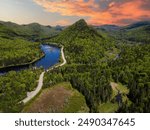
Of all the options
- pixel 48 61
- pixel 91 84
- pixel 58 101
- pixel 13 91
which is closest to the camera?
pixel 58 101

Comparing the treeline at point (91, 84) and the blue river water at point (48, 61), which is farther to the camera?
the blue river water at point (48, 61)

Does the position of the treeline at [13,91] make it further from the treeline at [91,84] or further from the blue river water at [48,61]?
the blue river water at [48,61]

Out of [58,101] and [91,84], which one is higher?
[58,101]

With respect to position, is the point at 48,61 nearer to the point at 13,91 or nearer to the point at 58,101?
the point at 13,91

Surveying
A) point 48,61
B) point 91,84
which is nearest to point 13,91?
point 91,84

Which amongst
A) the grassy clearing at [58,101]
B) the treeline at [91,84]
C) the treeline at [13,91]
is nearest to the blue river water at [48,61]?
the treeline at [91,84]

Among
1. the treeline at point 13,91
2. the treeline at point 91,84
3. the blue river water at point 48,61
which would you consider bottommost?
the blue river water at point 48,61

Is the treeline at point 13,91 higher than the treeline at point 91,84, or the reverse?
A: the treeline at point 13,91

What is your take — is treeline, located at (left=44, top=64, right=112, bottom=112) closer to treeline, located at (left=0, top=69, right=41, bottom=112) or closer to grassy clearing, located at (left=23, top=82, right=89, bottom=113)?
grassy clearing, located at (left=23, top=82, right=89, bottom=113)

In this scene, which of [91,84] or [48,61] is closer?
[91,84]
